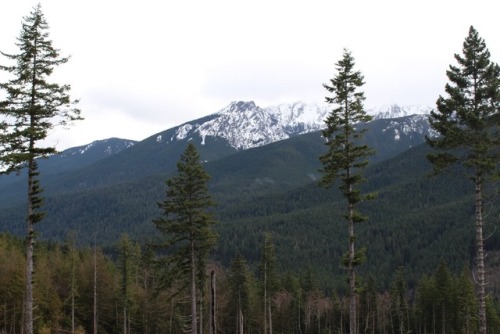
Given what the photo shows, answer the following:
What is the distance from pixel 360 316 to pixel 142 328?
45.0 metres

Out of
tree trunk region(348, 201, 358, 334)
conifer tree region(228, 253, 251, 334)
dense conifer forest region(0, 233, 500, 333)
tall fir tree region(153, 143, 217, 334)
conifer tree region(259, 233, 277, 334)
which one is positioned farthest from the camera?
conifer tree region(228, 253, 251, 334)

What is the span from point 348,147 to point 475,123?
6644 mm

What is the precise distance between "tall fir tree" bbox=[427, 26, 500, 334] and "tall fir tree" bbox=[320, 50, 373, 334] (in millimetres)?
4083

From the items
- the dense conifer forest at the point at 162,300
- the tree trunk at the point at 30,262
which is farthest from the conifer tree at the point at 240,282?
the tree trunk at the point at 30,262

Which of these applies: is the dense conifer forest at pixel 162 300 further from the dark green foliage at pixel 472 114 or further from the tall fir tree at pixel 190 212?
the dark green foliage at pixel 472 114

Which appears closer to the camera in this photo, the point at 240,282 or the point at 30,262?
the point at 30,262

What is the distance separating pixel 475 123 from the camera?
2386 cm

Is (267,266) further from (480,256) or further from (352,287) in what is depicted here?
(480,256)

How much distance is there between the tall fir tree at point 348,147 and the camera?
88.4 feet

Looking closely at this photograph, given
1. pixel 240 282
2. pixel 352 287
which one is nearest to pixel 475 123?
pixel 352 287

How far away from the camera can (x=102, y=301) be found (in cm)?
5997

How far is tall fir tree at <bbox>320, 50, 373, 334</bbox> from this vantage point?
2694 cm

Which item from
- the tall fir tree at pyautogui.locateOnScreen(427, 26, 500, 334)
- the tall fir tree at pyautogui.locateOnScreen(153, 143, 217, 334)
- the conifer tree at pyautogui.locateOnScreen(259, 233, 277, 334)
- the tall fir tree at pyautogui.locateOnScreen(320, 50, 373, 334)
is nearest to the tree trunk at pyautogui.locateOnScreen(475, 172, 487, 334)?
the tall fir tree at pyautogui.locateOnScreen(427, 26, 500, 334)

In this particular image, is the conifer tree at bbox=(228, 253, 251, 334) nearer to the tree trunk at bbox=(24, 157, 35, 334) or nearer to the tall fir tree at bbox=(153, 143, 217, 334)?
the tall fir tree at bbox=(153, 143, 217, 334)
